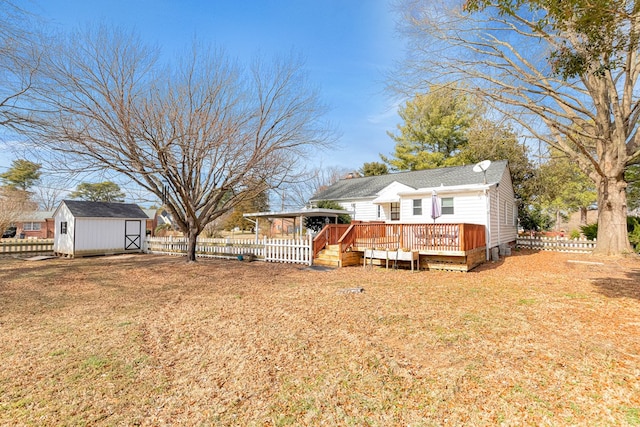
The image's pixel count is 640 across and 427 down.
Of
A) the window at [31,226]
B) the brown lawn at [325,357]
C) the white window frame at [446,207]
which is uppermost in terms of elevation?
the white window frame at [446,207]

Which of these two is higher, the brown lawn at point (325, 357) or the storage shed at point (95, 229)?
the storage shed at point (95, 229)

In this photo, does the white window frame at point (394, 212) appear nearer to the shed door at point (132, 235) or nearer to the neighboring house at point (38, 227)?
the shed door at point (132, 235)

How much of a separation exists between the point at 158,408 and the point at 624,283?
9.74m

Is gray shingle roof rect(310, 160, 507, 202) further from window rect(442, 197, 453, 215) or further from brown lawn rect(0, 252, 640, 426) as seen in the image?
brown lawn rect(0, 252, 640, 426)

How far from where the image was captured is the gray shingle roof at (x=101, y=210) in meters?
17.5

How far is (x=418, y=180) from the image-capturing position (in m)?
18.4

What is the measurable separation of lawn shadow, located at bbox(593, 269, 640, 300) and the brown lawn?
7 cm

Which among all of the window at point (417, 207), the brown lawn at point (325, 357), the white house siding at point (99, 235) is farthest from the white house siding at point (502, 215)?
the white house siding at point (99, 235)

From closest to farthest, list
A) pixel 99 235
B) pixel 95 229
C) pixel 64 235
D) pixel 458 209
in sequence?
pixel 458 209 → pixel 64 235 → pixel 95 229 → pixel 99 235

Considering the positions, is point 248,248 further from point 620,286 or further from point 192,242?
point 620,286

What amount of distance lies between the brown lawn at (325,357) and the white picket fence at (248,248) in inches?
203

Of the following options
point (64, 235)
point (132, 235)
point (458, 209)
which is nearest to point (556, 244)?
point (458, 209)

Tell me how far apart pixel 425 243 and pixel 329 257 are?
3.48 meters

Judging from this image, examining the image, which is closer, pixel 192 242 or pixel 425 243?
pixel 425 243
